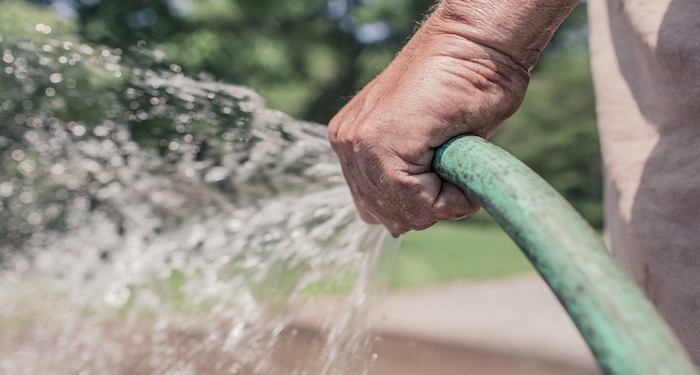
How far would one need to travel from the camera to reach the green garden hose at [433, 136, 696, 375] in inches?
28.9

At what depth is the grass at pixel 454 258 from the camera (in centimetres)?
902

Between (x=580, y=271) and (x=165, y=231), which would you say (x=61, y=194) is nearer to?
(x=165, y=231)

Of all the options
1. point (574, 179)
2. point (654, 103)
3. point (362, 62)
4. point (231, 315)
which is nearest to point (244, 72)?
point (362, 62)

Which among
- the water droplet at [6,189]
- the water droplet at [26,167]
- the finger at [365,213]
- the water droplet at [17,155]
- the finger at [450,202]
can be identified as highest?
the finger at [450,202]

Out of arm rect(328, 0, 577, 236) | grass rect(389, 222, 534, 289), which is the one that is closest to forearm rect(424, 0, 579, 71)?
arm rect(328, 0, 577, 236)

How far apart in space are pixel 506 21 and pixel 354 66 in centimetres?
1447

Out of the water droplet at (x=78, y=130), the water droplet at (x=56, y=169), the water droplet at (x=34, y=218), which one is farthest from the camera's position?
the water droplet at (x=34, y=218)

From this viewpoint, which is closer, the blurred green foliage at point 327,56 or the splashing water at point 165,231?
Result: the splashing water at point 165,231

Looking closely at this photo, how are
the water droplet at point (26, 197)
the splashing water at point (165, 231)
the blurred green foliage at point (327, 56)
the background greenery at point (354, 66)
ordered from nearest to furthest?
the splashing water at point (165, 231) < the water droplet at point (26, 197) < the background greenery at point (354, 66) < the blurred green foliage at point (327, 56)

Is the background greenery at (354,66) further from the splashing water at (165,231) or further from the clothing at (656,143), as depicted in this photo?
the clothing at (656,143)

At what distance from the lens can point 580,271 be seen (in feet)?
2.64

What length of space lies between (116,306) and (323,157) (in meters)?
4.51

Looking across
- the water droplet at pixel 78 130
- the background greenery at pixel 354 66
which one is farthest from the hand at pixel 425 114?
the background greenery at pixel 354 66

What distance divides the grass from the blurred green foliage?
9.32 feet
